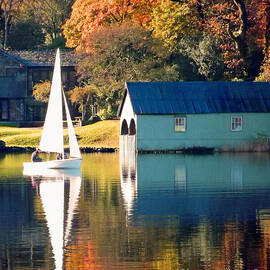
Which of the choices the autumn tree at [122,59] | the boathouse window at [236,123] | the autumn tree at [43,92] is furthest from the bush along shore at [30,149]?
the autumn tree at [43,92]

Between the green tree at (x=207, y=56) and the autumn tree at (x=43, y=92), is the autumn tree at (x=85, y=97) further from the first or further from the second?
the green tree at (x=207, y=56)

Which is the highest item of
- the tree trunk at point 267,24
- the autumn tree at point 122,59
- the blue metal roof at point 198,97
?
the tree trunk at point 267,24

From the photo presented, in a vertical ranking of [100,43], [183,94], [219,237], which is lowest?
[219,237]

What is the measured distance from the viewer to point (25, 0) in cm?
13088

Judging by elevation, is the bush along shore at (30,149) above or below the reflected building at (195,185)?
above

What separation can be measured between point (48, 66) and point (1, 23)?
20.3 meters

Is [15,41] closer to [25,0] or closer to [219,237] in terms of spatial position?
[25,0]

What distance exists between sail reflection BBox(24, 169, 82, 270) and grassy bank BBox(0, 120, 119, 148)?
23338 millimetres

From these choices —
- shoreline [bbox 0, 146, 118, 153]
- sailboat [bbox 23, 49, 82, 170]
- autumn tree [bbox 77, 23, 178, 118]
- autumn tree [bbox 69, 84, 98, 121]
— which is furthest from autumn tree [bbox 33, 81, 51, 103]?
sailboat [bbox 23, 49, 82, 170]

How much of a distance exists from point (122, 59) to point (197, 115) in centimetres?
1814

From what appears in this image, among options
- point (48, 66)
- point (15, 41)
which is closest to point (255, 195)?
point (48, 66)

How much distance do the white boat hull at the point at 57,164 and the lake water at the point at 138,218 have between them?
23.6 inches

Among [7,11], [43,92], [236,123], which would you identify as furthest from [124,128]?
[7,11]

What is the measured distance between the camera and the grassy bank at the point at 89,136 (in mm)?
80250
